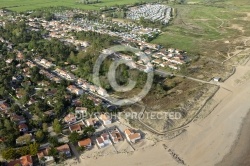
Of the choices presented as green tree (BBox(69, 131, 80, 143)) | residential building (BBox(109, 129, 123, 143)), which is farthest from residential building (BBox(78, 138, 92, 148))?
residential building (BBox(109, 129, 123, 143))

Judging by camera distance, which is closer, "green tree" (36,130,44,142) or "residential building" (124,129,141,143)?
"green tree" (36,130,44,142)

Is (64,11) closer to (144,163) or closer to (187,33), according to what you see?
(187,33)

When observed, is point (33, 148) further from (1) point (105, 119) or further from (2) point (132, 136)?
(2) point (132, 136)

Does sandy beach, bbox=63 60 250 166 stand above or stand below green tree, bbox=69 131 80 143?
below

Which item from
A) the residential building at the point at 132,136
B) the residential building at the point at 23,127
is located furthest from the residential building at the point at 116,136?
the residential building at the point at 23,127

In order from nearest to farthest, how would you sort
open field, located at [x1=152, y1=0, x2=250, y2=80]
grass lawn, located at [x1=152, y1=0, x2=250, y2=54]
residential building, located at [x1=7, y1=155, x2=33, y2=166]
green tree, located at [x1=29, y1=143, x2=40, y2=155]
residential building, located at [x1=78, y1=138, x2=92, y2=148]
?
residential building, located at [x1=7, y1=155, x2=33, y2=166] → green tree, located at [x1=29, y1=143, x2=40, y2=155] → residential building, located at [x1=78, y1=138, x2=92, y2=148] → open field, located at [x1=152, y1=0, x2=250, y2=80] → grass lawn, located at [x1=152, y1=0, x2=250, y2=54]

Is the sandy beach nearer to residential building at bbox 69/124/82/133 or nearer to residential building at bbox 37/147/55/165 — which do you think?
residential building at bbox 37/147/55/165

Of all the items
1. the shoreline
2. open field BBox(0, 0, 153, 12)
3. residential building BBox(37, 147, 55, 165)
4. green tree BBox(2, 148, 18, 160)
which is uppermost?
open field BBox(0, 0, 153, 12)

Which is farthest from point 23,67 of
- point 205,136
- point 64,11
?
point 64,11

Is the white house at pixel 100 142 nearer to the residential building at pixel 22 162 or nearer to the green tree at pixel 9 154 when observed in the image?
the residential building at pixel 22 162
